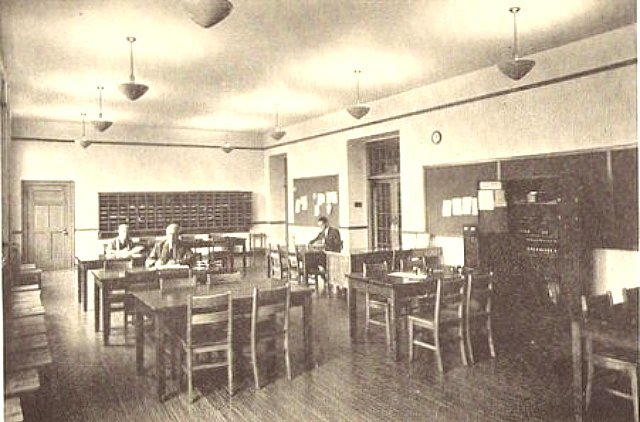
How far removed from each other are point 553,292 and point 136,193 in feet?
33.8

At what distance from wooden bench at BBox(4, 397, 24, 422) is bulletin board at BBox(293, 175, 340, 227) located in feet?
29.4

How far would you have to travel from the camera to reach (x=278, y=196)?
1473 centimetres

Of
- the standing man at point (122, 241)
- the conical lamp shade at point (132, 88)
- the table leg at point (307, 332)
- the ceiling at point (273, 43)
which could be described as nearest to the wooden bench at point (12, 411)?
the table leg at point (307, 332)

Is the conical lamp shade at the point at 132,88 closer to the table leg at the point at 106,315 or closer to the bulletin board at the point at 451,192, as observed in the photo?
the table leg at the point at 106,315

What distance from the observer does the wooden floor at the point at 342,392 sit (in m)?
3.71

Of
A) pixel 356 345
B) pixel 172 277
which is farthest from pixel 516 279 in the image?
pixel 172 277

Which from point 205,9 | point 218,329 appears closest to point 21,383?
point 218,329

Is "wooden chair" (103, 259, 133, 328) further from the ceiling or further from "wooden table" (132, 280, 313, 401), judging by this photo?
the ceiling

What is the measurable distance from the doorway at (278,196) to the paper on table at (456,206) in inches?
261

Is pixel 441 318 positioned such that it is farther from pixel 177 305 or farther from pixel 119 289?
pixel 119 289

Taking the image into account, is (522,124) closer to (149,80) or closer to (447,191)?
(447,191)

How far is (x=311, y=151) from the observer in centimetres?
1255

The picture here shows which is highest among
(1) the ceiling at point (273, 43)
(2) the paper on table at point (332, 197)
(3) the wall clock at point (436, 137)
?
(1) the ceiling at point (273, 43)

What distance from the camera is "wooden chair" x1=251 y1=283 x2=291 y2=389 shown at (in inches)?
166
